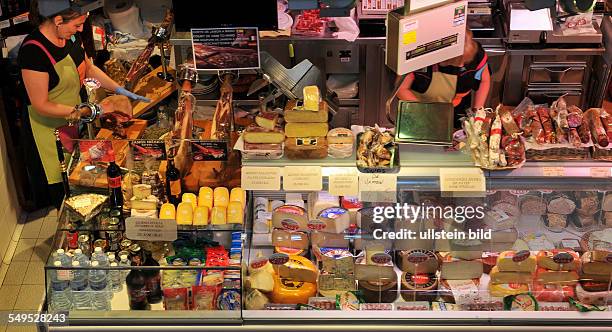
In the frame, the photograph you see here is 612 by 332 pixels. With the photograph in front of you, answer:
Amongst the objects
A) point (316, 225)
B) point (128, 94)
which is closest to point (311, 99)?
point (316, 225)

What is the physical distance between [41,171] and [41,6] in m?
2.61

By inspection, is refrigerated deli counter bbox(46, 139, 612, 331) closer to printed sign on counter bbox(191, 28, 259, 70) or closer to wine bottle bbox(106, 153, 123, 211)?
wine bottle bbox(106, 153, 123, 211)

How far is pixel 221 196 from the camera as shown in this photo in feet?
14.0

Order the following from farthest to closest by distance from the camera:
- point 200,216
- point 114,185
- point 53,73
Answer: point 53,73
point 114,185
point 200,216

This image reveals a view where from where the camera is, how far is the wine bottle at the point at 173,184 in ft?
13.9

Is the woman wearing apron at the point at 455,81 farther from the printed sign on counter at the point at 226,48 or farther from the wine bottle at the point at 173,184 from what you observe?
the wine bottle at the point at 173,184

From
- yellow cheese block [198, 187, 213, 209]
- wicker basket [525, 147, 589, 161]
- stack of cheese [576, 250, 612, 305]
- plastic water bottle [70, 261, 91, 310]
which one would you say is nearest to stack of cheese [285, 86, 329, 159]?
yellow cheese block [198, 187, 213, 209]

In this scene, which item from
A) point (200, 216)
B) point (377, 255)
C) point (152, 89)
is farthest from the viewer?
point (152, 89)

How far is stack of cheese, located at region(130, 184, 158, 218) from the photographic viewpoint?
4.19 metres

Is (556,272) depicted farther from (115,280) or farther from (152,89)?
(152,89)

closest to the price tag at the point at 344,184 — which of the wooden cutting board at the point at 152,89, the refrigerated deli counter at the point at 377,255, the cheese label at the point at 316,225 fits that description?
the refrigerated deli counter at the point at 377,255

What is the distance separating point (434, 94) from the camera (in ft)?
17.4

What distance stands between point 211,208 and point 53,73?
2.17 m

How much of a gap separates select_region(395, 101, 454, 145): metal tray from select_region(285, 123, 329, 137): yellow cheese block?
1.28ft
